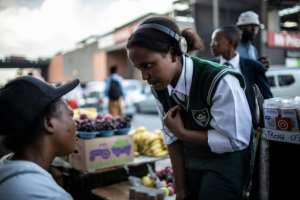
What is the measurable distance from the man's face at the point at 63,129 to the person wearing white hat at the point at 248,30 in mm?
2454

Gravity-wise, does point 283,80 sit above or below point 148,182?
above

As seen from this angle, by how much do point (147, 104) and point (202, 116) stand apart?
1170cm

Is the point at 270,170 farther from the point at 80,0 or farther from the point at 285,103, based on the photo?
the point at 80,0

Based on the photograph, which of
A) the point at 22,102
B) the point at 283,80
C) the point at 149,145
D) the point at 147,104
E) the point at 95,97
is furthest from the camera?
the point at 147,104

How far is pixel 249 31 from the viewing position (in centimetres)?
338

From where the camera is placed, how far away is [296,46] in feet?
37.1

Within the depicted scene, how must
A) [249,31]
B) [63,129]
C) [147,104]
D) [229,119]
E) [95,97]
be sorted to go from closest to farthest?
[63,129], [229,119], [249,31], [95,97], [147,104]

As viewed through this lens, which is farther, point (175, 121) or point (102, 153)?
point (102, 153)

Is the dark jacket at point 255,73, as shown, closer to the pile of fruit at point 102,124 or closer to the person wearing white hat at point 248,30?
the person wearing white hat at point 248,30

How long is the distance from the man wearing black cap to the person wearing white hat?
8.10 ft

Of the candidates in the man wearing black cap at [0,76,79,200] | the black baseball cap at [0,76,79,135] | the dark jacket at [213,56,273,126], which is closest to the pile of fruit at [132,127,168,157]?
the dark jacket at [213,56,273,126]

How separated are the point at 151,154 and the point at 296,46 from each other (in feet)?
30.6

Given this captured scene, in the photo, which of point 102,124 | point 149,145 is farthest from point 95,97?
point 102,124

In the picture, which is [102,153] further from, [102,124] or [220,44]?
[220,44]
